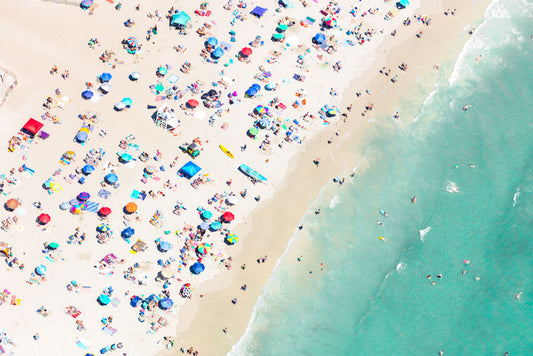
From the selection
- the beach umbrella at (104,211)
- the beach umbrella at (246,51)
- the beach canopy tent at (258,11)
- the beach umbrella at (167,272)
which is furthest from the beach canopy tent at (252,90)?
the beach umbrella at (167,272)

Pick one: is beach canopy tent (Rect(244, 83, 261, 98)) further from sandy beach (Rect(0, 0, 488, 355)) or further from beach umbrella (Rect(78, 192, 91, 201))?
beach umbrella (Rect(78, 192, 91, 201))

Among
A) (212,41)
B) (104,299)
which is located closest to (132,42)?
(212,41)

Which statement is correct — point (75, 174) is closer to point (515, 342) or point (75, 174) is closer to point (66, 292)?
point (66, 292)

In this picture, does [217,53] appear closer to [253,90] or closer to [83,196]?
[253,90]

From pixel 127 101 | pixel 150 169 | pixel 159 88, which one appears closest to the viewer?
pixel 150 169

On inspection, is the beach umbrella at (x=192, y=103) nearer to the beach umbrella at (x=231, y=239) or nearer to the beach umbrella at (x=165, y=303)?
the beach umbrella at (x=231, y=239)

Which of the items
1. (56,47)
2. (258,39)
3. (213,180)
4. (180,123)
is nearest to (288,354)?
(213,180)
